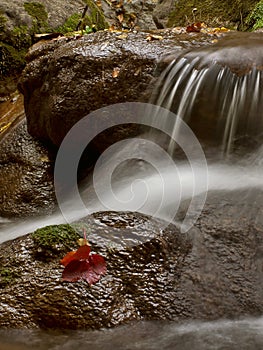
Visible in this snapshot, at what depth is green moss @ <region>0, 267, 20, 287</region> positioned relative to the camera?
248 centimetres

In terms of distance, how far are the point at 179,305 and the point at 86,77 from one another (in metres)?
2.63

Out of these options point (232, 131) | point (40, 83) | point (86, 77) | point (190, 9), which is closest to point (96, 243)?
point (232, 131)

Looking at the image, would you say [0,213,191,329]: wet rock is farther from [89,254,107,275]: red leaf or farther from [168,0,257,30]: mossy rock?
[168,0,257,30]: mossy rock

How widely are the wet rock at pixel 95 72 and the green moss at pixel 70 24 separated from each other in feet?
10.2

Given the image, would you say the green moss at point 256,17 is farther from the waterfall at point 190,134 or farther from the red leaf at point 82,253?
the red leaf at point 82,253

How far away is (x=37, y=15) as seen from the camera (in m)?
7.48

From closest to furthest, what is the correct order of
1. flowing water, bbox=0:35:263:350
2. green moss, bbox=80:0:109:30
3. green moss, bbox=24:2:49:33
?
flowing water, bbox=0:35:263:350
green moss, bbox=24:2:49:33
green moss, bbox=80:0:109:30

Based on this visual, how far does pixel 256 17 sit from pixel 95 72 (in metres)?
3.21

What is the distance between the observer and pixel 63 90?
4.39 metres

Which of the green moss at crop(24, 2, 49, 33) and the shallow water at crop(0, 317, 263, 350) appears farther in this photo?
the green moss at crop(24, 2, 49, 33)

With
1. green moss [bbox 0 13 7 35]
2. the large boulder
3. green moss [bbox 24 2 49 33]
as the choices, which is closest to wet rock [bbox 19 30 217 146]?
the large boulder

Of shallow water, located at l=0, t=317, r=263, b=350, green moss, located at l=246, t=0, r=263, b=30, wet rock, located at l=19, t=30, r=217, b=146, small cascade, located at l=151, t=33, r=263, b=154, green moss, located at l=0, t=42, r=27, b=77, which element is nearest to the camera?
shallow water, located at l=0, t=317, r=263, b=350

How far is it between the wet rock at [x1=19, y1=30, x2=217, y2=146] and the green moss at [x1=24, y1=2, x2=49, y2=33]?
2.93 metres

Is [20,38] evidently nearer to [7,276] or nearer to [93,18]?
[93,18]
